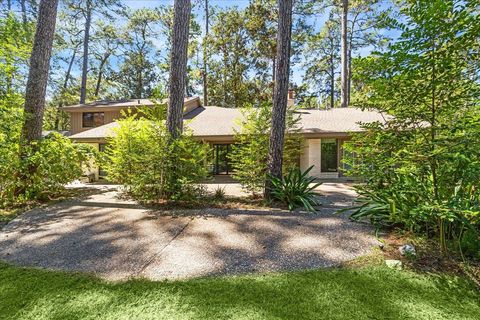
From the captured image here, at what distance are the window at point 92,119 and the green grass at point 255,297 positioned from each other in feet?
52.0

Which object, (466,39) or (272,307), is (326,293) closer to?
(272,307)

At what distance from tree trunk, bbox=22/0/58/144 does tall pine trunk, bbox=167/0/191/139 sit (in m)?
3.87

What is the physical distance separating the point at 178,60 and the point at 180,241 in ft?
15.9

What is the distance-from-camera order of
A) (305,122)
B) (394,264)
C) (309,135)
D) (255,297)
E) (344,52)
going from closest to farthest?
(255,297) → (394,264) → (309,135) → (305,122) → (344,52)

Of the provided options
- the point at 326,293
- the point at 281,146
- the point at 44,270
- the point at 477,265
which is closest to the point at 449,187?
the point at 477,265

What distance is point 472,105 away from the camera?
3178 millimetres

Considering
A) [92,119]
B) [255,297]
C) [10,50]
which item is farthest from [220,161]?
[255,297]

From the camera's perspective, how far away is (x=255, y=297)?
2.63m

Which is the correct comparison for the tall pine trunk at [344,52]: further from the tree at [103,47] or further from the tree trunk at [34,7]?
the tree at [103,47]

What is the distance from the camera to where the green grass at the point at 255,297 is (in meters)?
2.40

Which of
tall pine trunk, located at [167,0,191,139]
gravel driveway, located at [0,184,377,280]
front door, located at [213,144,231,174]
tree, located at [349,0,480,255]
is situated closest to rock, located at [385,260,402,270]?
gravel driveway, located at [0,184,377,280]

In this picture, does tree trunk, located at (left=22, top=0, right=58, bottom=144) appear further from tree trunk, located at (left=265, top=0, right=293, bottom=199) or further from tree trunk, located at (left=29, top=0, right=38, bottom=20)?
tree trunk, located at (left=29, top=0, right=38, bottom=20)

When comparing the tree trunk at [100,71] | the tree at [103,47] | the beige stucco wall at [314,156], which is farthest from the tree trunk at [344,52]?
the tree trunk at [100,71]

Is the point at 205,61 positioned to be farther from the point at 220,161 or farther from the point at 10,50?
the point at 10,50
